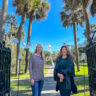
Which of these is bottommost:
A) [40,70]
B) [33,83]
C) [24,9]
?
[33,83]

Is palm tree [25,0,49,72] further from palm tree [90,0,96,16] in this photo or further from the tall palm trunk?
the tall palm trunk

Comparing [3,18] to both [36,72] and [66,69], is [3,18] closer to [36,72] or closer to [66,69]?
[36,72]

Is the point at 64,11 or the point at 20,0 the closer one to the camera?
the point at 20,0

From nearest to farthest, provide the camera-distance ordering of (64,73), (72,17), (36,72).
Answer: (64,73) → (36,72) → (72,17)

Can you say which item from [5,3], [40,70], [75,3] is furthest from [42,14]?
[40,70]

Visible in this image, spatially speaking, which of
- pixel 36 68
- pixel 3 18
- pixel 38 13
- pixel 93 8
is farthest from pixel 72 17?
pixel 36 68

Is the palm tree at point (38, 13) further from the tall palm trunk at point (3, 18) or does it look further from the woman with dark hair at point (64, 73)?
the woman with dark hair at point (64, 73)

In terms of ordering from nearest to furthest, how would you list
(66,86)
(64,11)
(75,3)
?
(66,86)
(75,3)
(64,11)

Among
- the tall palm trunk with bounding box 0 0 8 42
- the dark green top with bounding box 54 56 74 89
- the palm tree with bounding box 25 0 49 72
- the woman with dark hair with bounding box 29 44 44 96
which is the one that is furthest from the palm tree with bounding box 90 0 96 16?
the dark green top with bounding box 54 56 74 89

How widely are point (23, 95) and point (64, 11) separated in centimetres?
1224

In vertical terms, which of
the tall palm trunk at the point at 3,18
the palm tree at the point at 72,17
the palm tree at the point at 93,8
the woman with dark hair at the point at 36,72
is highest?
the palm tree at the point at 72,17

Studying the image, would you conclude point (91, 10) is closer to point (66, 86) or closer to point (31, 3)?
point (31, 3)

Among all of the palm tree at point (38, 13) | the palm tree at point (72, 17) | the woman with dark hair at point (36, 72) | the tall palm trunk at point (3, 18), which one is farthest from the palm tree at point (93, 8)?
the woman with dark hair at point (36, 72)

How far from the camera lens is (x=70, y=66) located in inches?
96.5
